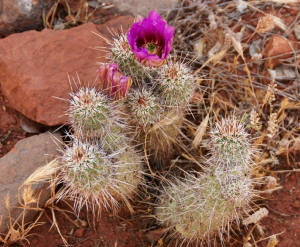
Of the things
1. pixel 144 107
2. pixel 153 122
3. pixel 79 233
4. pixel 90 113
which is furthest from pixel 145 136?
pixel 79 233

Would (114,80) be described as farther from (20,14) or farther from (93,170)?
(20,14)

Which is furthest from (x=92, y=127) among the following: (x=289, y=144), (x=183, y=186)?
(x=289, y=144)

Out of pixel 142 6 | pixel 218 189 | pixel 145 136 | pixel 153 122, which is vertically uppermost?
pixel 142 6

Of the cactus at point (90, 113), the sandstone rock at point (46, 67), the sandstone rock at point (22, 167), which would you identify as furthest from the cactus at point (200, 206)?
the sandstone rock at point (46, 67)

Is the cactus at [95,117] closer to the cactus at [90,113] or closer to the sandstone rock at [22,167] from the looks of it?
the cactus at [90,113]

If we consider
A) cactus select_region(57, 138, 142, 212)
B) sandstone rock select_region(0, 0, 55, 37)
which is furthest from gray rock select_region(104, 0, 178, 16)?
cactus select_region(57, 138, 142, 212)

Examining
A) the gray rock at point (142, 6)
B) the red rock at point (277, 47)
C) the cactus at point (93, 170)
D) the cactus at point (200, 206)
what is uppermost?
the gray rock at point (142, 6)

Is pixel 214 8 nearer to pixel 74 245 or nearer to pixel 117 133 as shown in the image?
pixel 117 133
